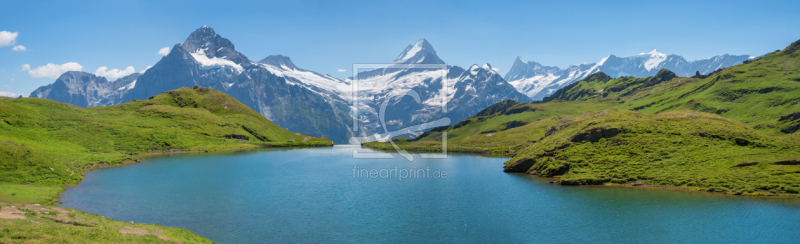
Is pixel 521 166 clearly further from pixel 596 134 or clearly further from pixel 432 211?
pixel 432 211

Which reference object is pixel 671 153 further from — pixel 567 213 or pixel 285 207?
pixel 285 207

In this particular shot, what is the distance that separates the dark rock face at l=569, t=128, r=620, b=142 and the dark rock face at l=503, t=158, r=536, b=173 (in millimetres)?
13554

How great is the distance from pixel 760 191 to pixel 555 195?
3338 cm

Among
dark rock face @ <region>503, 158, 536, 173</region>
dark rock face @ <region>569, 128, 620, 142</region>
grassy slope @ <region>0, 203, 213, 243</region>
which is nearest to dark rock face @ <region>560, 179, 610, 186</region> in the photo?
dark rock face @ <region>503, 158, 536, 173</region>

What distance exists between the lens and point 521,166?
347 feet

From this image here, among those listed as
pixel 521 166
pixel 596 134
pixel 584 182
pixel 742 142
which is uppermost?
pixel 596 134

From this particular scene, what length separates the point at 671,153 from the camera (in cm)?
8600

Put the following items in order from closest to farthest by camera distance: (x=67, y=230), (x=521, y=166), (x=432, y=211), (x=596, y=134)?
(x=67, y=230)
(x=432, y=211)
(x=596, y=134)
(x=521, y=166)

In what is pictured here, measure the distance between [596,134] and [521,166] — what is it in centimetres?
2177

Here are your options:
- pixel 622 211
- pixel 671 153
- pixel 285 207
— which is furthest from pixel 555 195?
pixel 285 207

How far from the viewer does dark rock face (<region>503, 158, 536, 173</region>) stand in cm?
10469

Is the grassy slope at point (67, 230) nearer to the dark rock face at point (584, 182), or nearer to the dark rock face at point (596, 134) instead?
the dark rock face at point (584, 182)

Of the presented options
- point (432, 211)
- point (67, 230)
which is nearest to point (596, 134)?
point (432, 211)

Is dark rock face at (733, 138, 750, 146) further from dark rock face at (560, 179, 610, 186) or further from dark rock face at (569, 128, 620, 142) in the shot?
dark rock face at (560, 179, 610, 186)
